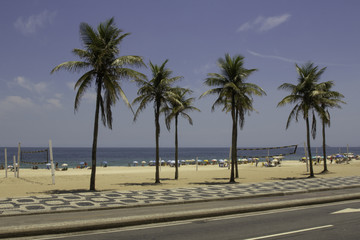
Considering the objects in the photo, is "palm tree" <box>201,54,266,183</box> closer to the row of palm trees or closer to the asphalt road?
the row of palm trees

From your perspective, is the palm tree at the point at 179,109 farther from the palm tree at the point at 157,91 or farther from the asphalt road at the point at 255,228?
the asphalt road at the point at 255,228

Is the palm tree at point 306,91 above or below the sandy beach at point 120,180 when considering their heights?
above

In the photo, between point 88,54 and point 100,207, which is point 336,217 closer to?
point 100,207

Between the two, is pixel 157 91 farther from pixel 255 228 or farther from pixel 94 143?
pixel 255 228

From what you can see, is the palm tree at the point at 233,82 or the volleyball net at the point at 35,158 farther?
the volleyball net at the point at 35,158

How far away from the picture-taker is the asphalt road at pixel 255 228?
Result: 7391 mm

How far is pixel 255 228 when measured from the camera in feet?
27.0

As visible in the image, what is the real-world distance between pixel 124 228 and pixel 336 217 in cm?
608

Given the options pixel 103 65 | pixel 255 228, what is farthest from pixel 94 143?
pixel 255 228

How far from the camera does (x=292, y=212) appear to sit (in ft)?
34.9

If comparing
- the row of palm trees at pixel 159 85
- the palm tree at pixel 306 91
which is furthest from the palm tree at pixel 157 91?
the palm tree at pixel 306 91

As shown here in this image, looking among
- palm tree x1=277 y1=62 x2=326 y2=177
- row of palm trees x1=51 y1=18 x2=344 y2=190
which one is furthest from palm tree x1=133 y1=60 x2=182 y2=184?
palm tree x1=277 y1=62 x2=326 y2=177

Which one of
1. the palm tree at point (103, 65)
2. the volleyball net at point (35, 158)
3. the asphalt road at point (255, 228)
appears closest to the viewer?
the asphalt road at point (255, 228)

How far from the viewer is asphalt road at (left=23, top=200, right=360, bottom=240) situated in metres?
7.39
